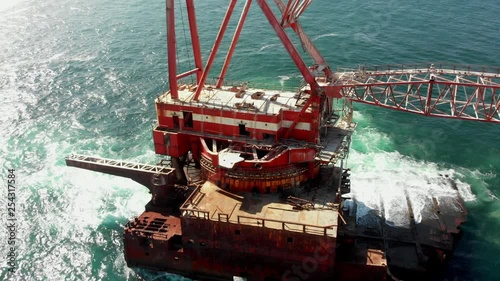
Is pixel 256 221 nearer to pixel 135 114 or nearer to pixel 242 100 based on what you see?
pixel 242 100

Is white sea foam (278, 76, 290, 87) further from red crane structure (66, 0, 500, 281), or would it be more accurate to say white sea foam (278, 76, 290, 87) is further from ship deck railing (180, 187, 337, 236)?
ship deck railing (180, 187, 337, 236)

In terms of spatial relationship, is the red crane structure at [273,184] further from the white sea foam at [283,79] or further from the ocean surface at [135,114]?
the white sea foam at [283,79]

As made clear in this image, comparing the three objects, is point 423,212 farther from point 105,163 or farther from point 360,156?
point 105,163

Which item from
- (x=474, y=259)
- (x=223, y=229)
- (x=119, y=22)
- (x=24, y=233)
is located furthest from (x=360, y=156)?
(x=119, y=22)

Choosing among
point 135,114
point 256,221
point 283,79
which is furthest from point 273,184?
point 283,79

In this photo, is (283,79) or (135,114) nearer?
(135,114)

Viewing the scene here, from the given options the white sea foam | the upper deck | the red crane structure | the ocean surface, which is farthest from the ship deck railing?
the white sea foam

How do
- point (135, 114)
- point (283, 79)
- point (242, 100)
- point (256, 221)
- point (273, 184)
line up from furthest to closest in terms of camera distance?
point (283, 79), point (135, 114), point (242, 100), point (273, 184), point (256, 221)
